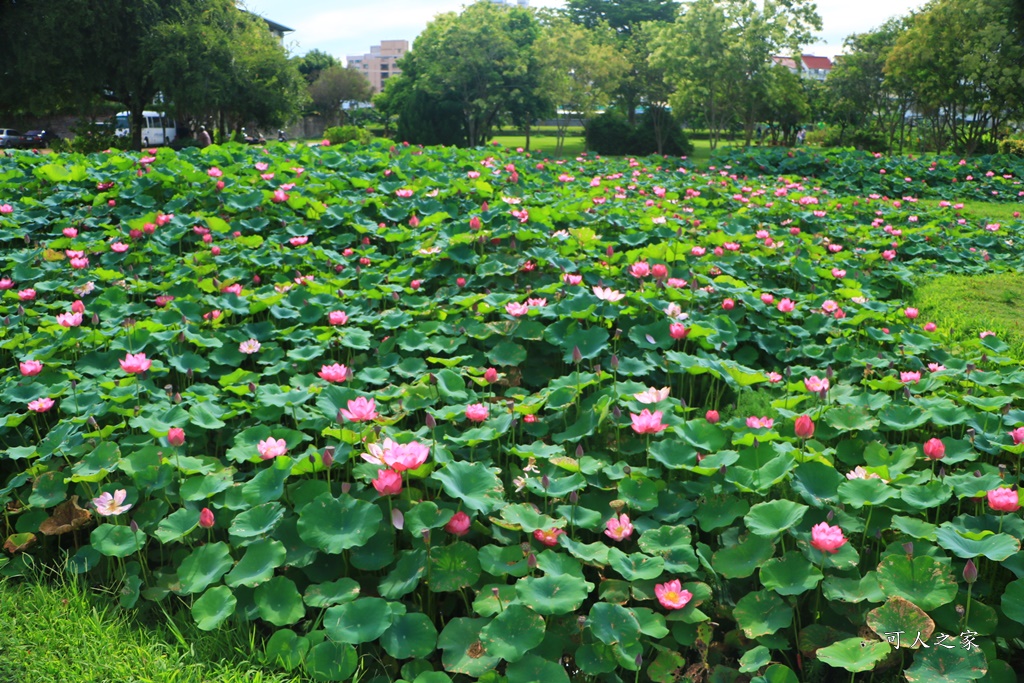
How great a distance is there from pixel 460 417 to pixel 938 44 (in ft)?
67.1

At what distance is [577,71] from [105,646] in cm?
2589

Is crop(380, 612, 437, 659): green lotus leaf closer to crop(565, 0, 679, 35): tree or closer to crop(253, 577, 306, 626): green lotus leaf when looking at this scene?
crop(253, 577, 306, 626): green lotus leaf

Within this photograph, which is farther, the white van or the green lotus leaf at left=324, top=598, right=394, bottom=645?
the white van

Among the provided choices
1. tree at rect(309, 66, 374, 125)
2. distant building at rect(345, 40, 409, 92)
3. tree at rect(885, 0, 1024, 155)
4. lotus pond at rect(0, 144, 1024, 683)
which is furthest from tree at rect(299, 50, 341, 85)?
distant building at rect(345, 40, 409, 92)

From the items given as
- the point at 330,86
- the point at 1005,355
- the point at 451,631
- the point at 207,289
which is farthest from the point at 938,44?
the point at 330,86

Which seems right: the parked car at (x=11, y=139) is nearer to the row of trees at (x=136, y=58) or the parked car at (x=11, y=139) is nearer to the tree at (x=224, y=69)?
the row of trees at (x=136, y=58)

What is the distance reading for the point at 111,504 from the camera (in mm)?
2311

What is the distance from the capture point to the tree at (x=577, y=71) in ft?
82.9

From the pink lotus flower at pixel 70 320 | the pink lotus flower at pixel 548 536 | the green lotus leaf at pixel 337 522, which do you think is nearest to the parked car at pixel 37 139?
the pink lotus flower at pixel 70 320

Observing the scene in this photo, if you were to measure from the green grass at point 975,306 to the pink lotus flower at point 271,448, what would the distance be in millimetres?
3359

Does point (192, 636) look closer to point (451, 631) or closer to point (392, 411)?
point (451, 631)

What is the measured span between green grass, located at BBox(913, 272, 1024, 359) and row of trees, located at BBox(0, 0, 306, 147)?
19.2m

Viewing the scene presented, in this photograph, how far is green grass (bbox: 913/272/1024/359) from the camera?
13.8 feet

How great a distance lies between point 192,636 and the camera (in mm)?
2090
